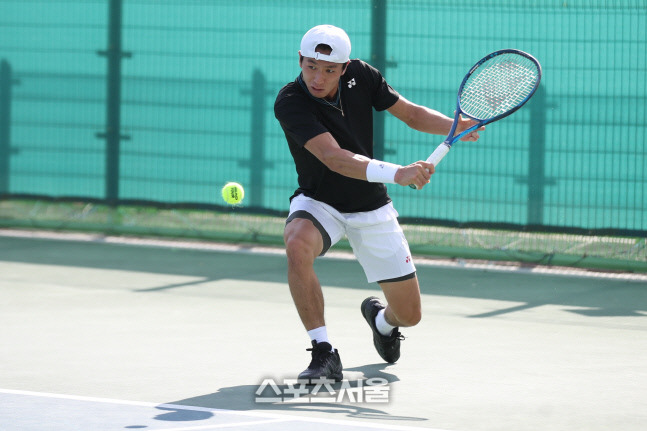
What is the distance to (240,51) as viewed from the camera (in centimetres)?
1130

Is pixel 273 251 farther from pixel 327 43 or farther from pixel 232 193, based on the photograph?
pixel 327 43

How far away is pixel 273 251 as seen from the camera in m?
11.1

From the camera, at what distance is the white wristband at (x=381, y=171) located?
558cm

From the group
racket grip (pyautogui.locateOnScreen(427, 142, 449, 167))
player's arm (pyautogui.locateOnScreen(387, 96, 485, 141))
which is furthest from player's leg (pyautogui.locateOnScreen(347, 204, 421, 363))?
racket grip (pyautogui.locateOnScreen(427, 142, 449, 167))

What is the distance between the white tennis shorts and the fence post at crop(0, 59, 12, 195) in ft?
21.4

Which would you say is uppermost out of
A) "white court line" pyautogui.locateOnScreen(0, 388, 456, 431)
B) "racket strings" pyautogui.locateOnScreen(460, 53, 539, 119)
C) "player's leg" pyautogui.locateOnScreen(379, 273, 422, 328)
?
"racket strings" pyautogui.locateOnScreen(460, 53, 539, 119)

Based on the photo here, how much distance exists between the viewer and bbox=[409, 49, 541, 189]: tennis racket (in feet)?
20.8

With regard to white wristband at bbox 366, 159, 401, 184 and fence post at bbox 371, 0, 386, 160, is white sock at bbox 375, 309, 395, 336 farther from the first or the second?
fence post at bbox 371, 0, 386, 160

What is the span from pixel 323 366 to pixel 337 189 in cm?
92

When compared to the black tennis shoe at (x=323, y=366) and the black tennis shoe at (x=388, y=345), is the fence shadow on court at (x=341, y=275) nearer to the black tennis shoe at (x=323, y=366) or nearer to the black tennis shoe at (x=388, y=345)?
the black tennis shoe at (x=388, y=345)

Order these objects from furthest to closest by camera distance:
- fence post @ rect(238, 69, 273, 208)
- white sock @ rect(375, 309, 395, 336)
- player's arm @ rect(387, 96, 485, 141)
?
fence post @ rect(238, 69, 273, 208) < player's arm @ rect(387, 96, 485, 141) < white sock @ rect(375, 309, 395, 336)

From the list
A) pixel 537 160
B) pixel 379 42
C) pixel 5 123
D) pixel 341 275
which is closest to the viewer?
pixel 341 275

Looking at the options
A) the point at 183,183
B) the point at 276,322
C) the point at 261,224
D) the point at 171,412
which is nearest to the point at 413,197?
the point at 261,224

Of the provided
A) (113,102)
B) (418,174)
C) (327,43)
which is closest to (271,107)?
(113,102)
